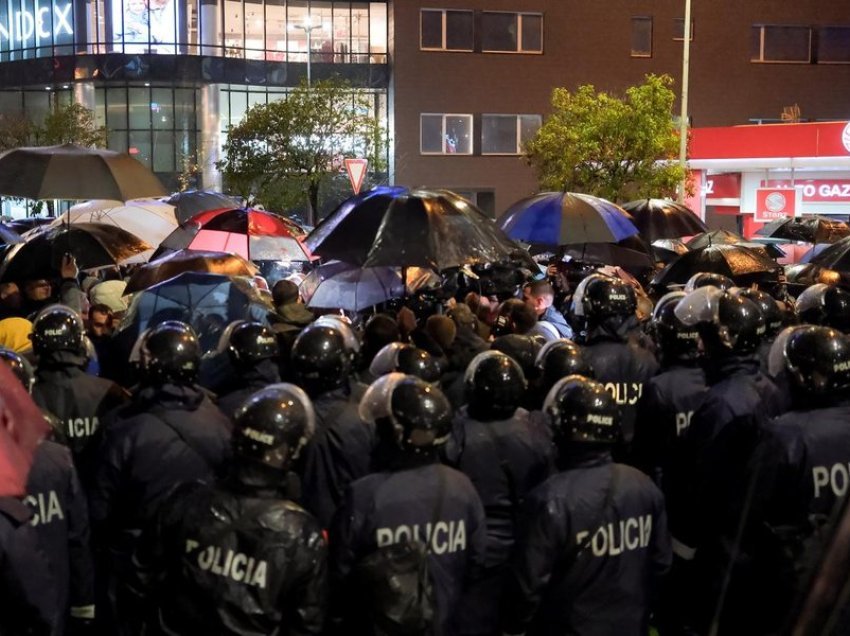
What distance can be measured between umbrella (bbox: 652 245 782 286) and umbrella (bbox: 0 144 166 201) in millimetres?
4855

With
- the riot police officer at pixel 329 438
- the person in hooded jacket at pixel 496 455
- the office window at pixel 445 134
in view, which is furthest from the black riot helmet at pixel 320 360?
the office window at pixel 445 134

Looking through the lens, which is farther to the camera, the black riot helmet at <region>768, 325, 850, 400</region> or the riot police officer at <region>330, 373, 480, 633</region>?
the black riot helmet at <region>768, 325, 850, 400</region>

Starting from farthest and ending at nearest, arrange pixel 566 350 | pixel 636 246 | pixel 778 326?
pixel 636 246 < pixel 778 326 < pixel 566 350

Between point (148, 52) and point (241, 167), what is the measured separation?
51.9 ft

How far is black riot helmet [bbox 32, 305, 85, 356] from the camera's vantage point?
6117 millimetres

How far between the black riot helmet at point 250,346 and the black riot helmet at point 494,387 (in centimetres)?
137

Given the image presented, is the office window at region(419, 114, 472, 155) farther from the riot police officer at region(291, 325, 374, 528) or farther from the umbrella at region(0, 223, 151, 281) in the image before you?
the riot police officer at region(291, 325, 374, 528)

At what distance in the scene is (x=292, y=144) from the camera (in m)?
36.5

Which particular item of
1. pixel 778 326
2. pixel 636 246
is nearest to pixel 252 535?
pixel 778 326

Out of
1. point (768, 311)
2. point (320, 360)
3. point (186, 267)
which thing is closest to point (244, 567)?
point (320, 360)

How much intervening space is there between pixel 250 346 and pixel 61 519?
5.37ft

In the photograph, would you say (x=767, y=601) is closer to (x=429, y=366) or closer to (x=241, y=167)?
(x=429, y=366)

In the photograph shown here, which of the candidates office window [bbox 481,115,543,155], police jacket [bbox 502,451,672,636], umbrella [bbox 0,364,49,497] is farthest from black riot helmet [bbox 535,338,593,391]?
office window [bbox 481,115,543,155]

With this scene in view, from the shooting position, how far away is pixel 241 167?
119ft
